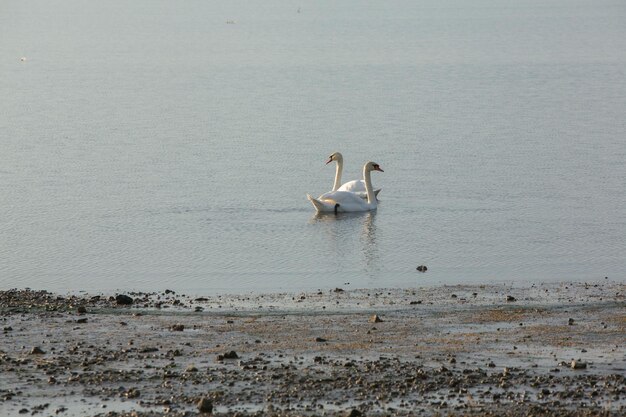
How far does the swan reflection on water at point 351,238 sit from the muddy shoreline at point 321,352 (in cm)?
259

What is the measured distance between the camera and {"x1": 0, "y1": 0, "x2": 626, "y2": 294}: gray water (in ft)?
65.0

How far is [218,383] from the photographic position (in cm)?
1207

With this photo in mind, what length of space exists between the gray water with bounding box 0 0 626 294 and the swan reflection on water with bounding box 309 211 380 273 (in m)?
0.08

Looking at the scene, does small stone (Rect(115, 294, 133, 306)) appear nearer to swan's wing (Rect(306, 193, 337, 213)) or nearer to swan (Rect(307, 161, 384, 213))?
swan's wing (Rect(306, 193, 337, 213))

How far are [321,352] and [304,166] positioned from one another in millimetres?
17085

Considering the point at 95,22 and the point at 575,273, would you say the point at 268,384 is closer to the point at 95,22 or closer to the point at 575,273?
the point at 575,273

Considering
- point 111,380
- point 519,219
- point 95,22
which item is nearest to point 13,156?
point 519,219

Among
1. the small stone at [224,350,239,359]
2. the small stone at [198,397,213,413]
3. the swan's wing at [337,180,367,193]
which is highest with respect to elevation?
the swan's wing at [337,180,367,193]

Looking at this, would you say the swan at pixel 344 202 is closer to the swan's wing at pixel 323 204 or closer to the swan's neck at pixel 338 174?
the swan's wing at pixel 323 204

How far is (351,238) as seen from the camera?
74.1 ft

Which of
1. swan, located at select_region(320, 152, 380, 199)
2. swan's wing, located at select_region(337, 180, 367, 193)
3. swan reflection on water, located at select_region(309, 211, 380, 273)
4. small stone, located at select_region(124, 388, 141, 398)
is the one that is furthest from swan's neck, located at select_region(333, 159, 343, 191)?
small stone, located at select_region(124, 388, 141, 398)

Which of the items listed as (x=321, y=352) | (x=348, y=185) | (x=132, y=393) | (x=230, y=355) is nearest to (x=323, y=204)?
(x=348, y=185)

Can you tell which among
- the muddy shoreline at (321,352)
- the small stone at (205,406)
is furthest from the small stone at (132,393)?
the small stone at (205,406)

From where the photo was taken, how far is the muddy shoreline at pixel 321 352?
11.4m
